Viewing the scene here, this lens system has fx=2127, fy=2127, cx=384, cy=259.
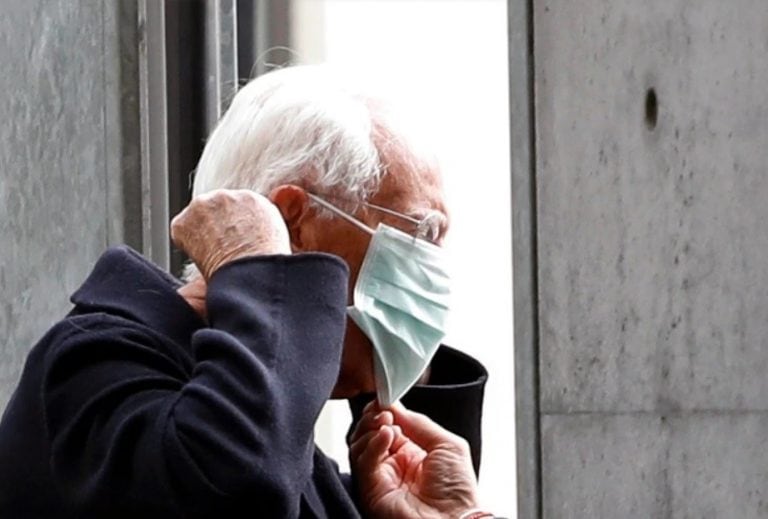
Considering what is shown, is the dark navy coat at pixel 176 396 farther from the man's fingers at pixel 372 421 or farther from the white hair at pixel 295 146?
the man's fingers at pixel 372 421

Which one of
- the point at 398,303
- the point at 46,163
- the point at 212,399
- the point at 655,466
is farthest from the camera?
the point at 46,163

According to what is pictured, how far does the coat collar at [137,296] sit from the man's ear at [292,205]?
23 centimetres

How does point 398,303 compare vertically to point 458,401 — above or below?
above

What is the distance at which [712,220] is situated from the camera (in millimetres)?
4062

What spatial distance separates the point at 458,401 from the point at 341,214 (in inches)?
19.4

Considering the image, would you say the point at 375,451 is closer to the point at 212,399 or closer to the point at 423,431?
the point at 423,431

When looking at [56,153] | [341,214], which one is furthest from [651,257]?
[56,153]

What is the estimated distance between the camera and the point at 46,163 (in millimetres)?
5230

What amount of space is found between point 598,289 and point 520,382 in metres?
0.25

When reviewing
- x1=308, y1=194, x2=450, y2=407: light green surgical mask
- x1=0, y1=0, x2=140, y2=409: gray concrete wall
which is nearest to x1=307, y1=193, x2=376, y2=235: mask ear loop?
x1=308, y1=194, x2=450, y2=407: light green surgical mask

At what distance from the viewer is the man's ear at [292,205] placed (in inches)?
128

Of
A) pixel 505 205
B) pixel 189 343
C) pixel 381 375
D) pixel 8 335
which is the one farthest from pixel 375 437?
pixel 505 205

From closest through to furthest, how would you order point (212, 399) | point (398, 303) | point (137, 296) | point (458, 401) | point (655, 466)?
point (212, 399)
point (137, 296)
point (398, 303)
point (458, 401)
point (655, 466)

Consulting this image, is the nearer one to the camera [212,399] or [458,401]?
[212,399]
